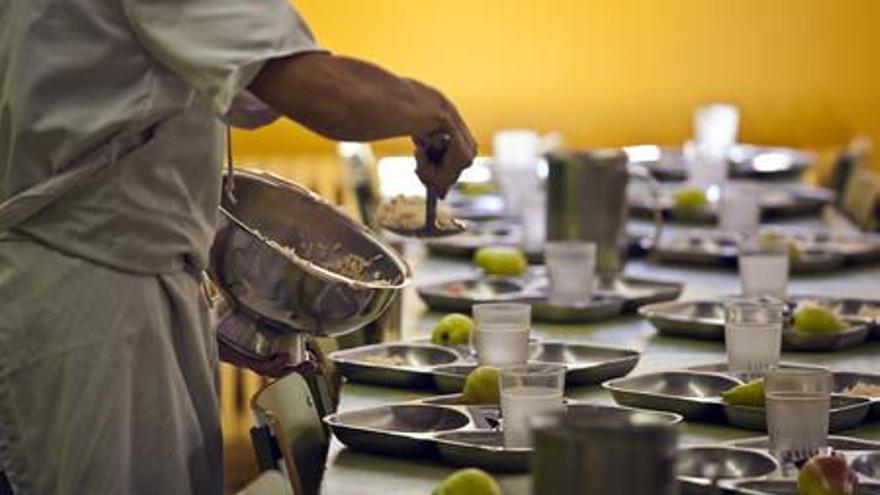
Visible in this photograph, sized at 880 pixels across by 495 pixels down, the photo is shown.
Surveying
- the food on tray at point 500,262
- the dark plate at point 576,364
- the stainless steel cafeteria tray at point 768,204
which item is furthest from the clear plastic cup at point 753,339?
the stainless steel cafeteria tray at point 768,204

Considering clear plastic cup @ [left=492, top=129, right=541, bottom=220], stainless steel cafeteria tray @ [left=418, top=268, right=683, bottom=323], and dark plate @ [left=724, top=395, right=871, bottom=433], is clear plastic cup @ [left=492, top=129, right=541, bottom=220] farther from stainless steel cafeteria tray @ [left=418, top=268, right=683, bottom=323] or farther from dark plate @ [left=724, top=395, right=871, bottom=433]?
dark plate @ [left=724, top=395, right=871, bottom=433]

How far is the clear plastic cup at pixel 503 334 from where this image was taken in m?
2.95

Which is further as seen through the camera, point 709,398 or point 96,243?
point 709,398

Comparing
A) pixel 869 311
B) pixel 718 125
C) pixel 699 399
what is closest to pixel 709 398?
pixel 699 399

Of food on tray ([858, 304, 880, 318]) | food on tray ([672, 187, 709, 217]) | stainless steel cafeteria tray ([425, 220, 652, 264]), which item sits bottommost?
food on tray ([858, 304, 880, 318])

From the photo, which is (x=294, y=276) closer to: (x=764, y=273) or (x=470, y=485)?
(x=470, y=485)

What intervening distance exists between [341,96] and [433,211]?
56 centimetres

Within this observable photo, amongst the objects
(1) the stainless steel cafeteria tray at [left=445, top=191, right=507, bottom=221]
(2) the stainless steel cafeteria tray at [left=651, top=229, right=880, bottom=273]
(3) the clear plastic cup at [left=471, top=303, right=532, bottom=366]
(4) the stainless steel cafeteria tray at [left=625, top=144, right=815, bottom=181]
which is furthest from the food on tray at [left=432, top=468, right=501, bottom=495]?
(4) the stainless steel cafeteria tray at [left=625, top=144, right=815, bottom=181]

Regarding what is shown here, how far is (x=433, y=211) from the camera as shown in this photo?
2963 mm

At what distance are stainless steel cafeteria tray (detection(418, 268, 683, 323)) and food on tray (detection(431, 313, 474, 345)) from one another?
42cm

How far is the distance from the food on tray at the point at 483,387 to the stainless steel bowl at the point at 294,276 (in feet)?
0.53

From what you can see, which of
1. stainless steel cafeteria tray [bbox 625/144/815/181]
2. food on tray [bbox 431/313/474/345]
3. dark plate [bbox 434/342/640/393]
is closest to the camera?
dark plate [bbox 434/342/640/393]

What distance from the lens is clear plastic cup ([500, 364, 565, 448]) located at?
2.43m

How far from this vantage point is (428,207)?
298 centimetres
